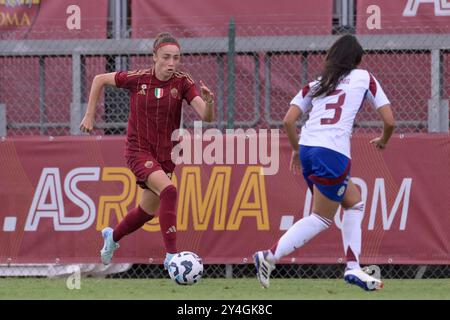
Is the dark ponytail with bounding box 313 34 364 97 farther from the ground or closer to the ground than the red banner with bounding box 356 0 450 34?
closer to the ground

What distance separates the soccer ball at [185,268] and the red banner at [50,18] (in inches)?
165

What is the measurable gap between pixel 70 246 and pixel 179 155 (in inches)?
56.0

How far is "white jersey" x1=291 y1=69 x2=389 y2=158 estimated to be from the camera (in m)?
8.54

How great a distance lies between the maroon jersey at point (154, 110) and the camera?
9570 mm

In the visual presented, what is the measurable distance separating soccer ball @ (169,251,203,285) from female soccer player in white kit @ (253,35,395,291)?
2.35 ft

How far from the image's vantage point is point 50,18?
42.2 ft

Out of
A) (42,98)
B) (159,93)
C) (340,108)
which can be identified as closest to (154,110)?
(159,93)

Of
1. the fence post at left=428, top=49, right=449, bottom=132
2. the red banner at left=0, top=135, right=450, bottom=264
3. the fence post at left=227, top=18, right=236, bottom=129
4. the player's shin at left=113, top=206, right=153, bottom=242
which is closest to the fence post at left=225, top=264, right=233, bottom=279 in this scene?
the red banner at left=0, top=135, right=450, bottom=264

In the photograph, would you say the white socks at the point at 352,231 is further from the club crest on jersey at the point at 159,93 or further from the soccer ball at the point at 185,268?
the club crest on jersey at the point at 159,93

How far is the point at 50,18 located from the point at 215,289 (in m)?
4.43

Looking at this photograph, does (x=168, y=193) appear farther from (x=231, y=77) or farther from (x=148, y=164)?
(x=231, y=77)

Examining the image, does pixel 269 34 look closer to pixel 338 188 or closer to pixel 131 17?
pixel 131 17

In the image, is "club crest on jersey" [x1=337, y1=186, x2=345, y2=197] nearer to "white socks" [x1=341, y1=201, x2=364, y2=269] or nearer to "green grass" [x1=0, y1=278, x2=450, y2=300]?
"white socks" [x1=341, y1=201, x2=364, y2=269]

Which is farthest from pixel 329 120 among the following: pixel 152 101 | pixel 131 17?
pixel 131 17
